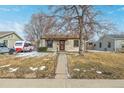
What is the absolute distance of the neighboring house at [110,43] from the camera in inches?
436

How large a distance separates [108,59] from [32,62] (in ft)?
11.5

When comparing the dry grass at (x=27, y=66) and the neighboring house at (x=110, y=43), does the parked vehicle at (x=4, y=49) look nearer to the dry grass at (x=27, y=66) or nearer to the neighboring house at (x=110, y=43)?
the dry grass at (x=27, y=66)

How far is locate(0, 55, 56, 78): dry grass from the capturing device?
9.07 metres

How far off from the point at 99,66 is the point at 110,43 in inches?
90.2

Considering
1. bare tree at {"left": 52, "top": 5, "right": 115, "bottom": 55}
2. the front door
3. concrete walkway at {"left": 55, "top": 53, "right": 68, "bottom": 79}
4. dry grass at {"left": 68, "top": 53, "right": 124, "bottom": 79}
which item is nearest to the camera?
concrete walkway at {"left": 55, "top": 53, "right": 68, "bottom": 79}

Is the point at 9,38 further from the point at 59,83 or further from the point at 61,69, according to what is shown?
the point at 59,83

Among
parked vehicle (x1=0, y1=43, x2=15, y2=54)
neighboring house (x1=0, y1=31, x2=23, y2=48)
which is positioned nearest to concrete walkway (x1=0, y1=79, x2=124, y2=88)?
parked vehicle (x1=0, y1=43, x2=15, y2=54)

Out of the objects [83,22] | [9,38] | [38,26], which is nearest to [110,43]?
[83,22]

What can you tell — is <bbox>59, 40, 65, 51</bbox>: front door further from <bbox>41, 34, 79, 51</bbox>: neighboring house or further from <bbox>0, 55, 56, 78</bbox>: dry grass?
<bbox>0, 55, 56, 78</bbox>: dry grass

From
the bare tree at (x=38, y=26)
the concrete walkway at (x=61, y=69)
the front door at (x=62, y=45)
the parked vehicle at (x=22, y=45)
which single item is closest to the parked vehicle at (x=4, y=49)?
the parked vehicle at (x=22, y=45)

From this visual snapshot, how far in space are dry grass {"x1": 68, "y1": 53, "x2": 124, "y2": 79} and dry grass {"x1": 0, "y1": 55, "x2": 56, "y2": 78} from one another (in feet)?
2.96

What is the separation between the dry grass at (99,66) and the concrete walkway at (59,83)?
0.73 m

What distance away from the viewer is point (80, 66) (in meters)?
10.0
